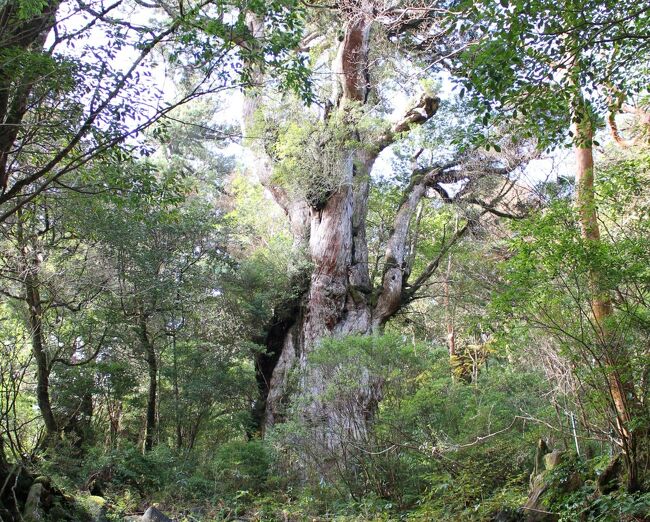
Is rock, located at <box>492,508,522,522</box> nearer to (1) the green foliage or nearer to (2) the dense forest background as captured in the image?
(2) the dense forest background

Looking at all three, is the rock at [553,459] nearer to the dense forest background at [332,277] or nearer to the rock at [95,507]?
the dense forest background at [332,277]

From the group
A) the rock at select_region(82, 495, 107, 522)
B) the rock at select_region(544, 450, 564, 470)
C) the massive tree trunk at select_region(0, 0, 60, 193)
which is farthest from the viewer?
the rock at select_region(82, 495, 107, 522)

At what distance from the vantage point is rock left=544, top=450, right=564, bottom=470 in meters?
4.92

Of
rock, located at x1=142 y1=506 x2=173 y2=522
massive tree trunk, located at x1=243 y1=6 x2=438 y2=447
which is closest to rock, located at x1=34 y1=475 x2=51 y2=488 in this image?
rock, located at x1=142 y1=506 x2=173 y2=522

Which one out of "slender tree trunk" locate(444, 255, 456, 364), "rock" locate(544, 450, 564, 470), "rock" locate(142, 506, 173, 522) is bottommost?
"rock" locate(142, 506, 173, 522)

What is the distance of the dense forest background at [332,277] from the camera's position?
458 cm

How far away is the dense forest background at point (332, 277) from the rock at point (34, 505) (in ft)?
0.08

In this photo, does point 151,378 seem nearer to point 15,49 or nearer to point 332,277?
point 332,277

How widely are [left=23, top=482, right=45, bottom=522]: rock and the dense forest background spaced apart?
2 centimetres

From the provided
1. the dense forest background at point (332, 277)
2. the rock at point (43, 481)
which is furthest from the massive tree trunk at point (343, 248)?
the rock at point (43, 481)

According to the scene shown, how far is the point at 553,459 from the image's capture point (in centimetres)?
496

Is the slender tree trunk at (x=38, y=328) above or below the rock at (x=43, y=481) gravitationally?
above

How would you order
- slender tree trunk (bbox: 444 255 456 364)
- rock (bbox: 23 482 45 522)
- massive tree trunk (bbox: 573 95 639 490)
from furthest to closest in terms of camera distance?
slender tree trunk (bbox: 444 255 456 364) → rock (bbox: 23 482 45 522) → massive tree trunk (bbox: 573 95 639 490)

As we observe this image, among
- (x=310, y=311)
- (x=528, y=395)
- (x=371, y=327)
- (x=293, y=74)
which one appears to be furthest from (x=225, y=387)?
(x=293, y=74)
